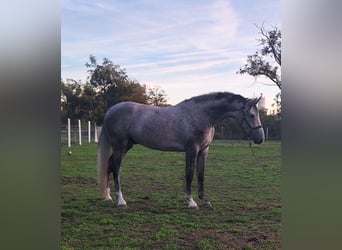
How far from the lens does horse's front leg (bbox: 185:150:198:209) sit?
7.79 feet

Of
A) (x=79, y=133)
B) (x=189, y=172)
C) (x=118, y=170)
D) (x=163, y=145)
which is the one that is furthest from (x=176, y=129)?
(x=79, y=133)

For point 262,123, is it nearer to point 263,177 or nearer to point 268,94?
point 268,94

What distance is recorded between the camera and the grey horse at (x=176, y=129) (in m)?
2.35

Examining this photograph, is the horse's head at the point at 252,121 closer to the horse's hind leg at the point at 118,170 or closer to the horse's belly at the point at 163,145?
the horse's belly at the point at 163,145

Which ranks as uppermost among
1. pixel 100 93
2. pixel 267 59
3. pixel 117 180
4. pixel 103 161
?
pixel 267 59

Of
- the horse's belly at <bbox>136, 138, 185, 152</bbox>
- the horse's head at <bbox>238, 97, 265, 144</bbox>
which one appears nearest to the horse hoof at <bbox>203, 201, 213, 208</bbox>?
the horse's belly at <bbox>136, 138, 185, 152</bbox>

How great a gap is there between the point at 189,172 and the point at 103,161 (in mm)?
599

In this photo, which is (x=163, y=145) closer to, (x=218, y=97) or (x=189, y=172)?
(x=189, y=172)

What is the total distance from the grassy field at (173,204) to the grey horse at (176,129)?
49 mm

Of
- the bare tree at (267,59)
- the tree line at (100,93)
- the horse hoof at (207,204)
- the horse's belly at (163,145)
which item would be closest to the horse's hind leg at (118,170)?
the horse's belly at (163,145)

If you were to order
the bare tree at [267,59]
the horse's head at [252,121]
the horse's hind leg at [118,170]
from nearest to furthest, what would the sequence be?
the bare tree at [267,59]
the horse's head at [252,121]
the horse's hind leg at [118,170]

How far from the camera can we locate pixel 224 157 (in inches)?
92.7

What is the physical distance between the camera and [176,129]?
2.41 m
